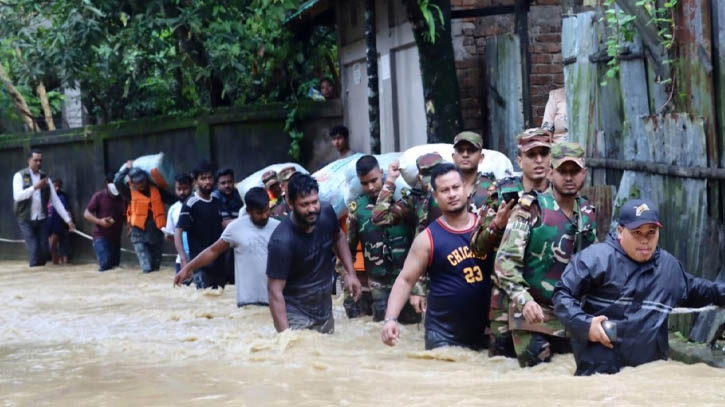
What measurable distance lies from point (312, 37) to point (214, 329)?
25.1 ft

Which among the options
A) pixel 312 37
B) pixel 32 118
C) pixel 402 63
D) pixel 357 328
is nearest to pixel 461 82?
pixel 402 63

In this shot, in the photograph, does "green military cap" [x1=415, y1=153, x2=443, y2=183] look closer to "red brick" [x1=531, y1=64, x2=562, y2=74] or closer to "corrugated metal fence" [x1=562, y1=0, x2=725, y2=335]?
"corrugated metal fence" [x1=562, y1=0, x2=725, y2=335]

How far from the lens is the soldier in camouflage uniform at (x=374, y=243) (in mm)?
9867

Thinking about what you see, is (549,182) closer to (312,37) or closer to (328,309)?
(328,309)

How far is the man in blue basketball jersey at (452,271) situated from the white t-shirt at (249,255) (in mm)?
2712

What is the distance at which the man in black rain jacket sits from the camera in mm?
5926

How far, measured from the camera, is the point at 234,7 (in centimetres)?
1542

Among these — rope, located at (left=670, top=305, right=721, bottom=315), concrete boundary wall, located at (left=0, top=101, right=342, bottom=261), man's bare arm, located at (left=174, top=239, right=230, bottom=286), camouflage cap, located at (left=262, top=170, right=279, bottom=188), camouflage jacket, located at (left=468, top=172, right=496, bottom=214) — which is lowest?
rope, located at (left=670, top=305, right=721, bottom=315)

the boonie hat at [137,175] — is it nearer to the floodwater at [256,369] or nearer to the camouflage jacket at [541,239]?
the floodwater at [256,369]

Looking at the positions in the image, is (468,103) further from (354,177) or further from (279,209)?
(279,209)

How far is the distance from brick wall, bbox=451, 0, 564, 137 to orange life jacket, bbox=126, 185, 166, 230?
5.24 metres

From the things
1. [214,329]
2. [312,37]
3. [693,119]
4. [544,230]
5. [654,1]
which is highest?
[312,37]

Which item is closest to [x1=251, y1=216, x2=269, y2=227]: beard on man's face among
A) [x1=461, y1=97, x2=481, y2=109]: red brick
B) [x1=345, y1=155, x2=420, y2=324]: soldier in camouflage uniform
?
[x1=345, y1=155, x2=420, y2=324]: soldier in camouflage uniform

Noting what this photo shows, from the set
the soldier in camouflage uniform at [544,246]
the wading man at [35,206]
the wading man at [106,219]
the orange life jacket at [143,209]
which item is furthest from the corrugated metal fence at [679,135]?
the wading man at [35,206]
